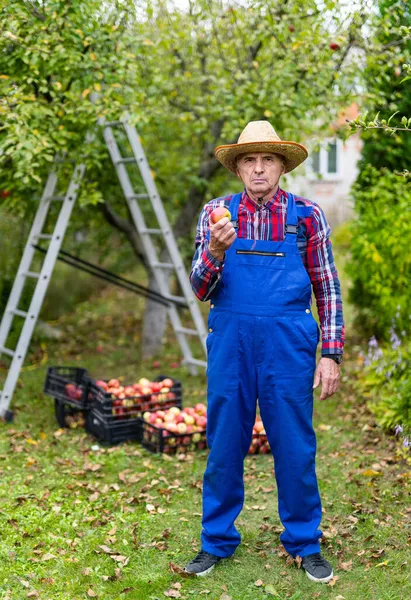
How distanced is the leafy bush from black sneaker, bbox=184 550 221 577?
6.46ft

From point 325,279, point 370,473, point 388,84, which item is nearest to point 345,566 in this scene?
point 370,473

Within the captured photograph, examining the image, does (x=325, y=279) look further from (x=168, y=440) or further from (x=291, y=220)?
(x=168, y=440)

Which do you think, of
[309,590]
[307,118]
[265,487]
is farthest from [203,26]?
[309,590]

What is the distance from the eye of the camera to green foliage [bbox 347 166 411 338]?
6.15 meters

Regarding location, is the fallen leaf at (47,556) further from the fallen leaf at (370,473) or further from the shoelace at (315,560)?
the fallen leaf at (370,473)

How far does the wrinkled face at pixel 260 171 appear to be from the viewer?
3.34 m

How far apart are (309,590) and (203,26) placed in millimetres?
5650

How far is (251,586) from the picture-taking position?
11.3ft

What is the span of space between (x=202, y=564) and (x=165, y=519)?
2.44ft

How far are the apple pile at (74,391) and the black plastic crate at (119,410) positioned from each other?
0.09 metres

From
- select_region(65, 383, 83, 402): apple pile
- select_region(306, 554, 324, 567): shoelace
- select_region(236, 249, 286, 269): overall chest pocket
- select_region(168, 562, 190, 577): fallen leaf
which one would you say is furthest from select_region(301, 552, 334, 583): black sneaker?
select_region(65, 383, 83, 402): apple pile

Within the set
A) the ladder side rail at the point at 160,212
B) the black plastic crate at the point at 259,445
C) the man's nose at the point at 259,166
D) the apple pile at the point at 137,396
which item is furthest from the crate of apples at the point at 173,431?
the man's nose at the point at 259,166

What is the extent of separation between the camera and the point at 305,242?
3.41m

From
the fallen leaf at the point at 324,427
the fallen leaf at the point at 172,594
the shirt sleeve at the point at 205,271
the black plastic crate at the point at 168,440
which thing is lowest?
the fallen leaf at the point at 172,594
